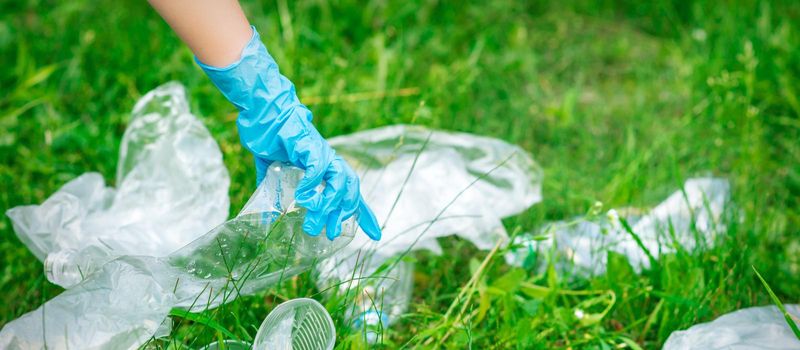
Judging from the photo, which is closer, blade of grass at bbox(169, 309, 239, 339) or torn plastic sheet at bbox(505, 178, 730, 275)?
blade of grass at bbox(169, 309, 239, 339)

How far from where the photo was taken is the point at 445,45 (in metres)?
2.84

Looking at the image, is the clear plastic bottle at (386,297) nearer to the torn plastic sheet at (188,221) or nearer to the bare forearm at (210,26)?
the torn plastic sheet at (188,221)

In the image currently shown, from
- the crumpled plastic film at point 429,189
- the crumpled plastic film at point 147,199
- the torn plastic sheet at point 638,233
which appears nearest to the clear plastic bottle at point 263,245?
the crumpled plastic film at point 429,189

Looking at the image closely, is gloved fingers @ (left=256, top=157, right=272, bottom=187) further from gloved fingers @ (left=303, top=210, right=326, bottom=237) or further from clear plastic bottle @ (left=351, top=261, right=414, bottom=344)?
clear plastic bottle @ (left=351, top=261, right=414, bottom=344)

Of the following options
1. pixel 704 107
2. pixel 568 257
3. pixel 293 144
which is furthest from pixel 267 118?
pixel 704 107

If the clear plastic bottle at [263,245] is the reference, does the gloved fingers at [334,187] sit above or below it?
above

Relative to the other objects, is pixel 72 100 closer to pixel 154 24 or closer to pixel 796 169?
pixel 154 24

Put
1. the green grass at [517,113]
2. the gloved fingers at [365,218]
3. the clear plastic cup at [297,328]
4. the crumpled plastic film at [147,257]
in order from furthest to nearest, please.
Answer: the green grass at [517,113] → the gloved fingers at [365,218] → the crumpled plastic film at [147,257] → the clear plastic cup at [297,328]

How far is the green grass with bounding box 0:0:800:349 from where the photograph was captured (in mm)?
1677

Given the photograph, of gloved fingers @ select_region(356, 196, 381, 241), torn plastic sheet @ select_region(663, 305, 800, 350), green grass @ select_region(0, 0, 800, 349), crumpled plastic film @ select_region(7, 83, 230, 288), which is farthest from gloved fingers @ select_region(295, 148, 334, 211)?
torn plastic sheet @ select_region(663, 305, 800, 350)

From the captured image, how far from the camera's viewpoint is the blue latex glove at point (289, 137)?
56.7 inches

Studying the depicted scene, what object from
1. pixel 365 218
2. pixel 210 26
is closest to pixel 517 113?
pixel 365 218

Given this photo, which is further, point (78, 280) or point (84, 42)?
point (84, 42)

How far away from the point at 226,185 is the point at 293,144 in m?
0.50
